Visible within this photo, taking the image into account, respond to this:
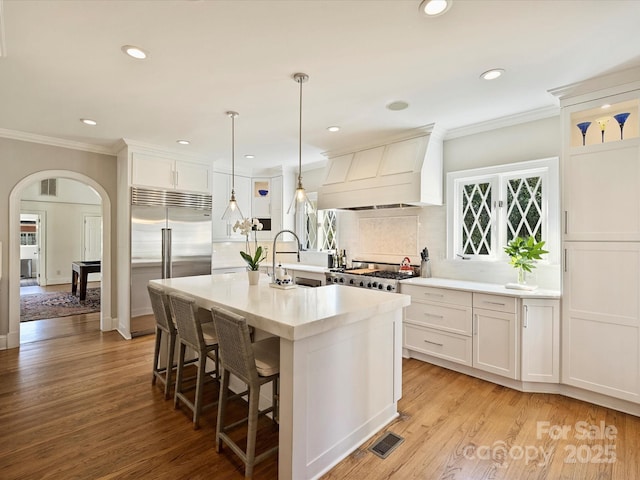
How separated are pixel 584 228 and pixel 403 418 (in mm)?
2098

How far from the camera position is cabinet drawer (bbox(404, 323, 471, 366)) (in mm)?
3250

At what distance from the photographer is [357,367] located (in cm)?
214

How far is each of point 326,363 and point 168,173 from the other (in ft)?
12.6

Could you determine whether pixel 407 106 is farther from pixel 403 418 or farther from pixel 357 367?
pixel 403 418

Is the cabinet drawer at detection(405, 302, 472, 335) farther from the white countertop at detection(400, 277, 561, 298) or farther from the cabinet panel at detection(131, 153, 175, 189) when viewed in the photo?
the cabinet panel at detection(131, 153, 175, 189)

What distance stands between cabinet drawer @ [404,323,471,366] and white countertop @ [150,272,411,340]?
3.96 feet

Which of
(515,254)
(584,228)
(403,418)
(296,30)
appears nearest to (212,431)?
(403,418)

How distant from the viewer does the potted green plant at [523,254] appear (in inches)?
120

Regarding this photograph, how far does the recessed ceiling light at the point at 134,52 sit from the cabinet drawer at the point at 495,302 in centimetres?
333

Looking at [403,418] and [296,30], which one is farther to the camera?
[403,418]

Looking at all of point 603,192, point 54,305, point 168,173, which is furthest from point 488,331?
point 54,305

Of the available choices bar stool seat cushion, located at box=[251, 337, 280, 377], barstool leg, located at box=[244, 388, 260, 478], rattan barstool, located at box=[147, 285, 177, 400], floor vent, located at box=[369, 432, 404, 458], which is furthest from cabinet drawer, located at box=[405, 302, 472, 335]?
rattan barstool, located at box=[147, 285, 177, 400]

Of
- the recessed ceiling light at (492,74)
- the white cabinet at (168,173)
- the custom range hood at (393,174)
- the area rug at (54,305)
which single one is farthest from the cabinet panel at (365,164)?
the area rug at (54,305)

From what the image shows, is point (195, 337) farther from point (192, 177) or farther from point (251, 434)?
point (192, 177)
